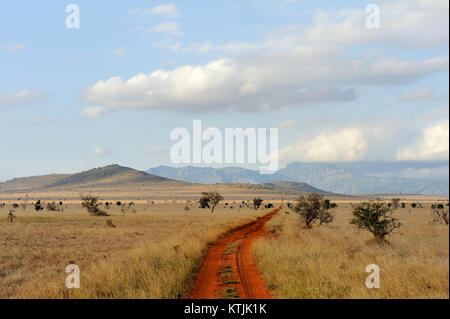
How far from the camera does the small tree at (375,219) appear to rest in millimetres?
28328

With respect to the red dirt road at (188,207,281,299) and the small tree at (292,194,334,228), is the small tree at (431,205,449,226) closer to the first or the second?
the small tree at (292,194,334,228)

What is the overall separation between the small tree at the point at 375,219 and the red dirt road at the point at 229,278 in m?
9.31

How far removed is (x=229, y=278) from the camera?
660 inches

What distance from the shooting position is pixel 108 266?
1766 centimetres

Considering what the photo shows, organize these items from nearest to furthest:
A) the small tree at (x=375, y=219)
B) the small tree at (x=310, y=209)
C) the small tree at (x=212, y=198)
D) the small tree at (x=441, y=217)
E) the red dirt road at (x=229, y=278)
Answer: the red dirt road at (x=229, y=278)
the small tree at (x=375, y=219)
the small tree at (x=441, y=217)
the small tree at (x=310, y=209)
the small tree at (x=212, y=198)

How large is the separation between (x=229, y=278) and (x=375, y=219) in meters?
16.0

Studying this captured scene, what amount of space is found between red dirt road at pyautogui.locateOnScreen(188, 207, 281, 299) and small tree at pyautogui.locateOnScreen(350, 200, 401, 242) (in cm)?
931

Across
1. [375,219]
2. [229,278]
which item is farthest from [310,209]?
[229,278]

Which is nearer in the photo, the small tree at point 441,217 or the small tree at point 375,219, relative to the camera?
the small tree at point 375,219

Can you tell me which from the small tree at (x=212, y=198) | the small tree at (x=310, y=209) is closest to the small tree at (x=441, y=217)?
the small tree at (x=310, y=209)

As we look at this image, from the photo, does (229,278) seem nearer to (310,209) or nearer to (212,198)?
(310,209)

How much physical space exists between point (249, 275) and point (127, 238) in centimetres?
2321

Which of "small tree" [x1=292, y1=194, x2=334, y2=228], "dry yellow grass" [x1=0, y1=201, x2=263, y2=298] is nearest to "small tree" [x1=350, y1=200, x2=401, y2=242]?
"dry yellow grass" [x1=0, y1=201, x2=263, y2=298]

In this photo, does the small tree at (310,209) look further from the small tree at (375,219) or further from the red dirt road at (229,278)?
the red dirt road at (229,278)
